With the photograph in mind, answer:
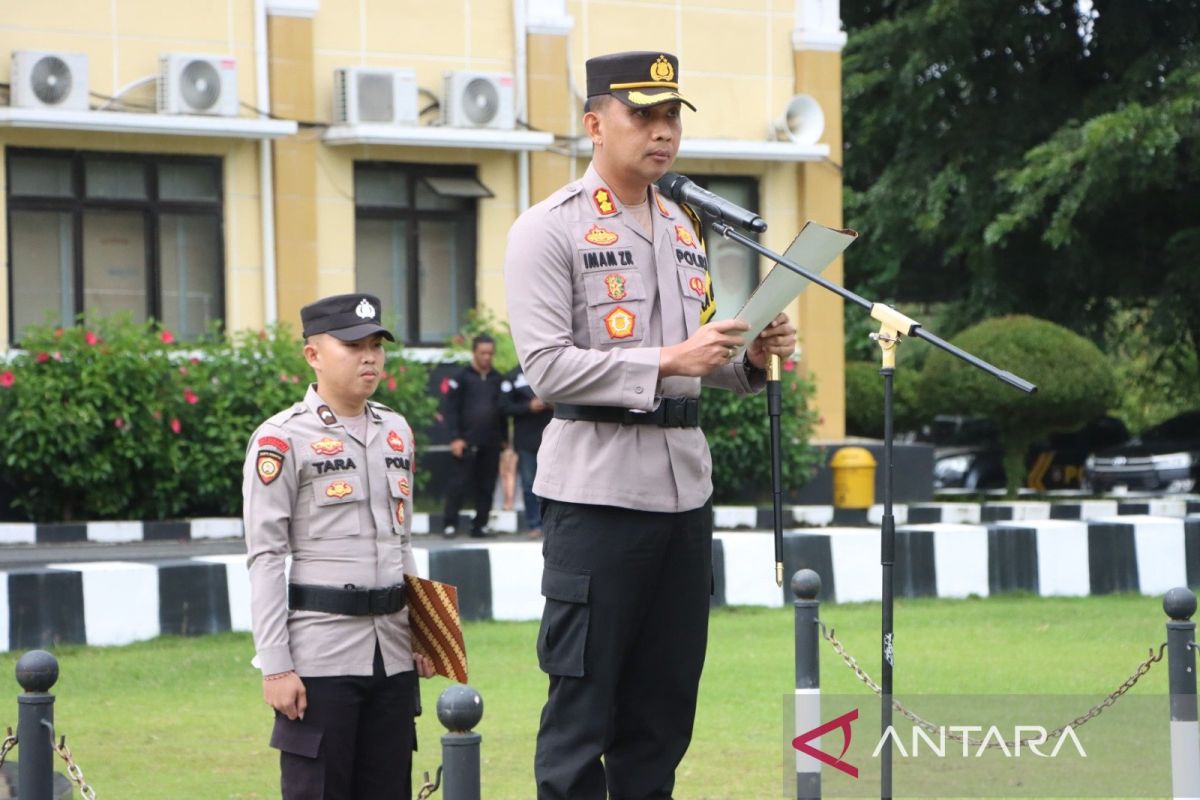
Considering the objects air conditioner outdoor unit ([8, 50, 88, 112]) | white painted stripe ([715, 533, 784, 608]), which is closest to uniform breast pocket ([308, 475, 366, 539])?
white painted stripe ([715, 533, 784, 608])

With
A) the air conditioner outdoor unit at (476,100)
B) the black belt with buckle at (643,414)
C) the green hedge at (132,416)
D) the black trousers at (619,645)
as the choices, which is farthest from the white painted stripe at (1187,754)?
the air conditioner outdoor unit at (476,100)

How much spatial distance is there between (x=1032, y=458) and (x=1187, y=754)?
23698mm

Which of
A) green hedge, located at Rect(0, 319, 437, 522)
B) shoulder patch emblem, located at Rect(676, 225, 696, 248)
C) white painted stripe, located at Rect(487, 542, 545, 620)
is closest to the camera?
shoulder patch emblem, located at Rect(676, 225, 696, 248)

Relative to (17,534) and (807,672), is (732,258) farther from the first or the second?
(807,672)

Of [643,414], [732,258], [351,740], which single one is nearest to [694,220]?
[643,414]

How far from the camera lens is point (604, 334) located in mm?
4711

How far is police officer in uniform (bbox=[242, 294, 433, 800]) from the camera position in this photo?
5.23 m

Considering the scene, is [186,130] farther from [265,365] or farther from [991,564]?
[991,564]

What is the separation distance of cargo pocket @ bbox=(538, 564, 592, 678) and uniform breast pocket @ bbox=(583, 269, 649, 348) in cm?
57

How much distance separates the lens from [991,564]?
13.6 metres

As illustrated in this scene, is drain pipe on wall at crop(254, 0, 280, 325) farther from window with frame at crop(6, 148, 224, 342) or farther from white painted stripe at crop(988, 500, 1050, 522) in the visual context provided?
white painted stripe at crop(988, 500, 1050, 522)

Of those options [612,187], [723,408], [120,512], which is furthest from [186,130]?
[612,187]

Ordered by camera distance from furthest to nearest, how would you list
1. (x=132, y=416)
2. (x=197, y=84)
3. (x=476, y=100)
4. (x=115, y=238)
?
(x=476, y=100) → (x=115, y=238) → (x=197, y=84) → (x=132, y=416)

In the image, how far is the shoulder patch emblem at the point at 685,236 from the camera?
193 inches
